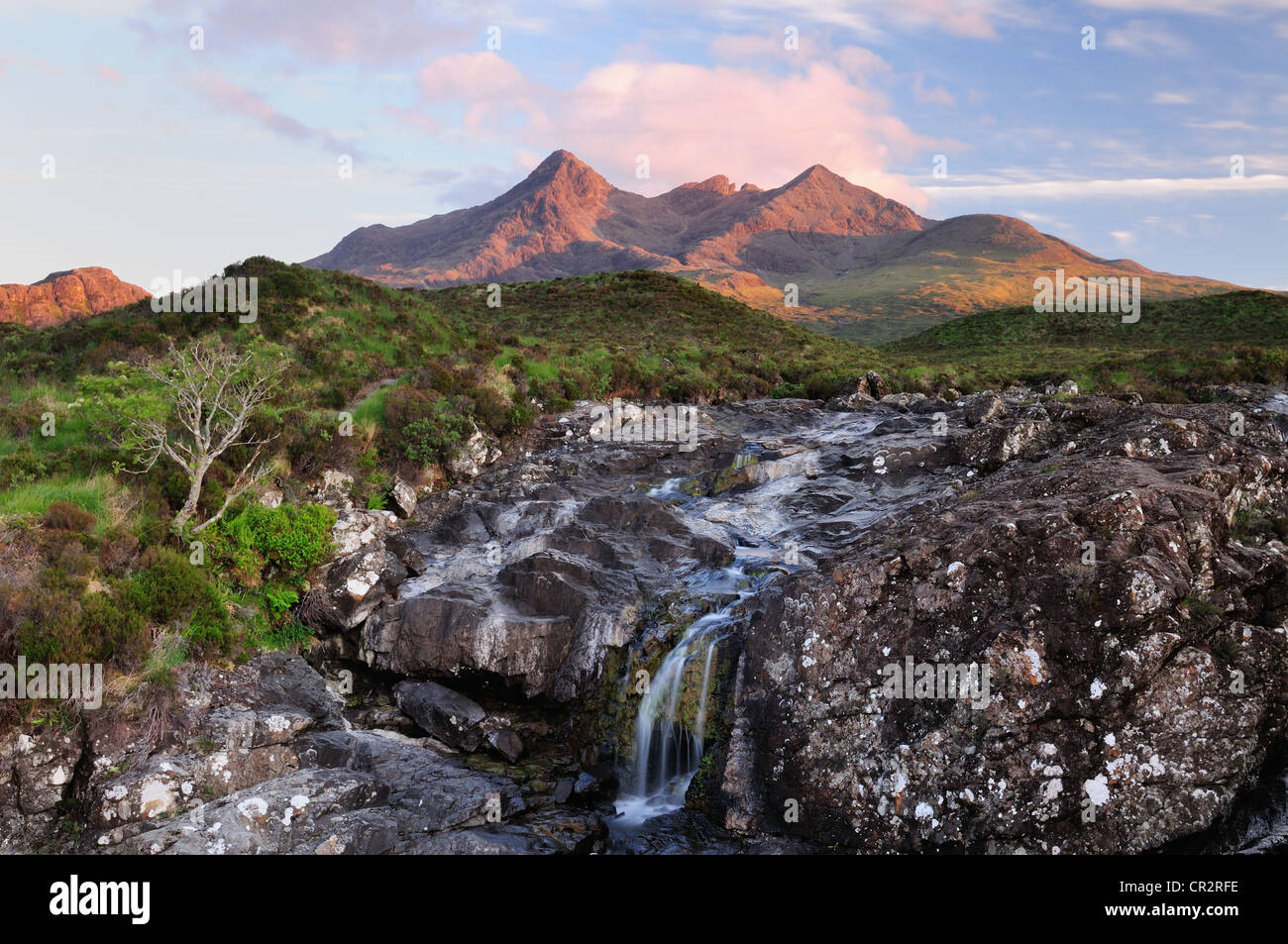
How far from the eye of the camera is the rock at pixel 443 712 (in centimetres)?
1186

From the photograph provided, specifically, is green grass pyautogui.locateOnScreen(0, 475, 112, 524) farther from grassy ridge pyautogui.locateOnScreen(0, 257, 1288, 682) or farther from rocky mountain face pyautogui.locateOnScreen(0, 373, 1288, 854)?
rocky mountain face pyautogui.locateOnScreen(0, 373, 1288, 854)

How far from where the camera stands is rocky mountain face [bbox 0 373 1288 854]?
8.27 m

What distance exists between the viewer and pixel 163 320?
26.2m

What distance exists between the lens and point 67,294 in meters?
58.8

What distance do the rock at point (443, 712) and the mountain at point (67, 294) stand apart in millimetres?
46472

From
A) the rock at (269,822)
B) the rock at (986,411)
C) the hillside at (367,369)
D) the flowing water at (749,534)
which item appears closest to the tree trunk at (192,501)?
the hillside at (367,369)

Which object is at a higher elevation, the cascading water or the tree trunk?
the tree trunk

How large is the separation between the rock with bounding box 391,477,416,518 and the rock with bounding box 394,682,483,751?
598cm

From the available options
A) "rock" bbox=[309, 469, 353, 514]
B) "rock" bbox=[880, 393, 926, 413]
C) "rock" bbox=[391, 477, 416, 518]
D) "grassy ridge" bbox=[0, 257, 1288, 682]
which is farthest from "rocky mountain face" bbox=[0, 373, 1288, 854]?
"rock" bbox=[880, 393, 926, 413]

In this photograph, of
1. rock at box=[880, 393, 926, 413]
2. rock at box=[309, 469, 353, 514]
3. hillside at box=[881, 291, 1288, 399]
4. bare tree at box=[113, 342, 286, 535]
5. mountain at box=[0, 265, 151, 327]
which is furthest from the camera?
mountain at box=[0, 265, 151, 327]

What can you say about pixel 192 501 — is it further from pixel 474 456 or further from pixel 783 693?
pixel 783 693

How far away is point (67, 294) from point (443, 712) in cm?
6872

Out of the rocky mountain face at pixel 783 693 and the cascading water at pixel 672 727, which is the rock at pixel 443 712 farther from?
the cascading water at pixel 672 727

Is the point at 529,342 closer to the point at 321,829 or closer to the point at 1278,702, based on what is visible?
the point at 321,829
